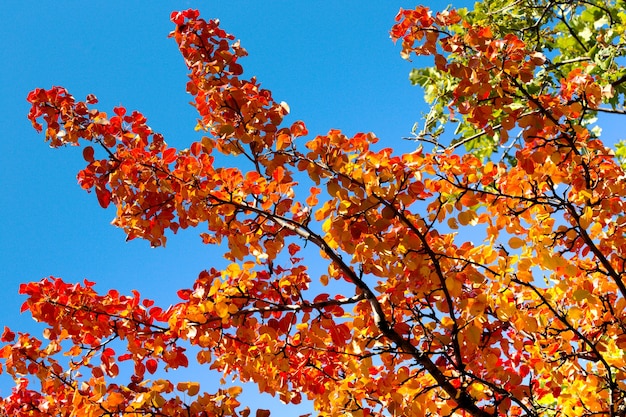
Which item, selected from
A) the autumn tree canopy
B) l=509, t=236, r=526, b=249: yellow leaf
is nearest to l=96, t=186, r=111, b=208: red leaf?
the autumn tree canopy

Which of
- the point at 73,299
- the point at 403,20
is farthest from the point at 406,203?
the point at 73,299

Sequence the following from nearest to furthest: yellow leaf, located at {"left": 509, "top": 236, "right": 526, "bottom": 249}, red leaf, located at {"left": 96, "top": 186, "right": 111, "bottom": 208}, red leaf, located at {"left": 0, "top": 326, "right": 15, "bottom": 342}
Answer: yellow leaf, located at {"left": 509, "top": 236, "right": 526, "bottom": 249}
red leaf, located at {"left": 96, "top": 186, "right": 111, "bottom": 208}
red leaf, located at {"left": 0, "top": 326, "right": 15, "bottom": 342}

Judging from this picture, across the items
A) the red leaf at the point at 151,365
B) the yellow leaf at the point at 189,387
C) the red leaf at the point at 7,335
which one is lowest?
the yellow leaf at the point at 189,387

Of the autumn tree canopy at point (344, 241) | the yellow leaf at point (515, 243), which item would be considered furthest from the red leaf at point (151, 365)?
the yellow leaf at point (515, 243)

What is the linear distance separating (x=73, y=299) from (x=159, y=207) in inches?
25.4

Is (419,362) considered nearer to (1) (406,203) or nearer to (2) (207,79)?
(1) (406,203)

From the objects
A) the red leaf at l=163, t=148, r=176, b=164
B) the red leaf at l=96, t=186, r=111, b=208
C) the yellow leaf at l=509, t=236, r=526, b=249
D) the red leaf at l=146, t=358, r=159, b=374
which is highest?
the red leaf at l=163, t=148, r=176, b=164

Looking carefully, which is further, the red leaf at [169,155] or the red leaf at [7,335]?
the red leaf at [7,335]

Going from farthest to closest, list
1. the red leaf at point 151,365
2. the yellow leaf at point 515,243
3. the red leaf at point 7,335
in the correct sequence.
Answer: the red leaf at point 7,335, the red leaf at point 151,365, the yellow leaf at point 515,243

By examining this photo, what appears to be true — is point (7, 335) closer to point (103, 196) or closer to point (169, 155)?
point (103, 196)

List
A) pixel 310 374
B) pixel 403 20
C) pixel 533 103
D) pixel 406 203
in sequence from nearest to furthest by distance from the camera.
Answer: pixel 406 203
pixel 533 103
pixel 403 20
pixel 310 374

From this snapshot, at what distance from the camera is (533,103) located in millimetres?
2875

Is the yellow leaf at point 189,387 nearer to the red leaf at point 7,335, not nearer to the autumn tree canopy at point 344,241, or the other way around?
the autumn tree canopy at point 344,241

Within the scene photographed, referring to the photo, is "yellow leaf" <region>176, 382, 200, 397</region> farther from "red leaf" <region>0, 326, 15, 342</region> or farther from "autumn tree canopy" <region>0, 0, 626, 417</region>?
"red leaf" <region>0, 326, 15, 342</region>
